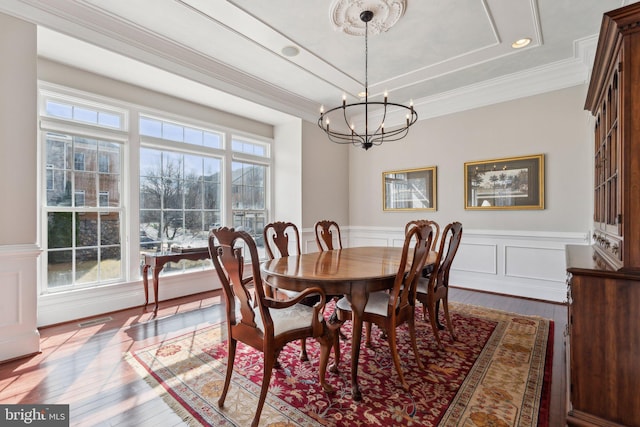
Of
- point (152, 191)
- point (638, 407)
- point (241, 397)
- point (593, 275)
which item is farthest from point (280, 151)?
point (638, 407)

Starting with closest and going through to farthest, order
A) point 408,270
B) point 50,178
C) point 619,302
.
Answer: point 619,302 < point 408,270 < point 50,178

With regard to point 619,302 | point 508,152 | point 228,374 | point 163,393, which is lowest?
point 163,393

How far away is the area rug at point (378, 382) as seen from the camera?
1726 mm

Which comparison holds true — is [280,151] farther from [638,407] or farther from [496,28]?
[638,407]

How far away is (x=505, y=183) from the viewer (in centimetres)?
429

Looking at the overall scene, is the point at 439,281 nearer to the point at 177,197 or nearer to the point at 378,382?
the point at 378,382

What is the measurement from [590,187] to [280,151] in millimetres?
4420

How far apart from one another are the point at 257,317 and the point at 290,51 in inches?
118

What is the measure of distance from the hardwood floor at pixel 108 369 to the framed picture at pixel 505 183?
140cm

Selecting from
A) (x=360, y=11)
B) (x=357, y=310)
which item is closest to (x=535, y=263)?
(x=357, y=310)

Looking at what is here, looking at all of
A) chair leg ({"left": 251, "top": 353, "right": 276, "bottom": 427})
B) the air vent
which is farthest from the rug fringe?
the air vent

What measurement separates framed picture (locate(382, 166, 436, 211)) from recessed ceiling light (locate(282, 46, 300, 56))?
8.86 ft

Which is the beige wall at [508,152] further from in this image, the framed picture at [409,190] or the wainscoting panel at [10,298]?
the wainscoting panel at [10,298]

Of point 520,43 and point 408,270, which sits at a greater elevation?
point 520,43
